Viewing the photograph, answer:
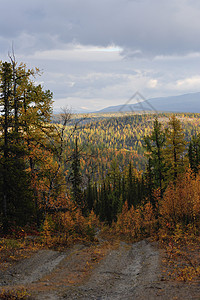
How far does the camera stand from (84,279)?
10.7m

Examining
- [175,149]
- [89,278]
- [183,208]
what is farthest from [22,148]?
[175,149]

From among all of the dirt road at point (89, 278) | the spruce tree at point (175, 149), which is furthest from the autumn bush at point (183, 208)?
the spruce tree at point (175, 149)

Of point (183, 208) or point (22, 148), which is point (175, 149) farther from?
point (22, 148)

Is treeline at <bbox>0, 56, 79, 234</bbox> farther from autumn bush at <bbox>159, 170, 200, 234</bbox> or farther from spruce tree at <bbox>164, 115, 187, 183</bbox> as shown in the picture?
spruce tree at <bbox>164, 115, 187, 183</bbox>

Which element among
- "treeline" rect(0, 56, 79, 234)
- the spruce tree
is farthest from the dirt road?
the spruce tree

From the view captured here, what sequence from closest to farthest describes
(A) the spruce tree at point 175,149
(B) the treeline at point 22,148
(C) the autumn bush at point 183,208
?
(B) the treeline at point 22,148, (C) the autumn bush at point 183,208, (A) the spruce tree at point 175,149

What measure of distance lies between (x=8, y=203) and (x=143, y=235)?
1570 centimetres

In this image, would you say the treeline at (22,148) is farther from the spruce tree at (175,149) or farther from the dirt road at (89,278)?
the spruce tree at (175,149)

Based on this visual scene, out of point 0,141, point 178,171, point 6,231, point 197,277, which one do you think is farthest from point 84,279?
point 178,171

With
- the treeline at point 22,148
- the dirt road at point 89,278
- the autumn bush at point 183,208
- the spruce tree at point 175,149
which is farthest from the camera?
the spruce tree at point 175,149

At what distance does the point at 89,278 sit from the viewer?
10852 mm

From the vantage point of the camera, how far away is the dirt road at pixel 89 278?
805cm

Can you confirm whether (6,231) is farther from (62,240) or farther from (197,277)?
(197,277)

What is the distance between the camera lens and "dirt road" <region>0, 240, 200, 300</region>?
8.05 metres
